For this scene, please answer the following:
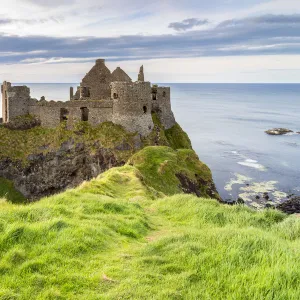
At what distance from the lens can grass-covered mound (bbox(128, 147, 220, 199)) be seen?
34.3 m

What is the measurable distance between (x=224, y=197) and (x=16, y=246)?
53.0 meters

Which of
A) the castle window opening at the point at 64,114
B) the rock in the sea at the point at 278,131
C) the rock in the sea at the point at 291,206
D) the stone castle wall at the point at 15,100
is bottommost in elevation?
the rock in the sea at the point at 291,206

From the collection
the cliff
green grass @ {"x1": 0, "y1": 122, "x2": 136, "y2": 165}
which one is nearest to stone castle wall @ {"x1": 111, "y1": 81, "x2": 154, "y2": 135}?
the cliff

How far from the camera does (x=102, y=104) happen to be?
49.1 meters

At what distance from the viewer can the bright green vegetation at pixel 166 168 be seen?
34.1 meters

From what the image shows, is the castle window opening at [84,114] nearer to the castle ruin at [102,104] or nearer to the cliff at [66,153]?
the castle ruin at [102,104]

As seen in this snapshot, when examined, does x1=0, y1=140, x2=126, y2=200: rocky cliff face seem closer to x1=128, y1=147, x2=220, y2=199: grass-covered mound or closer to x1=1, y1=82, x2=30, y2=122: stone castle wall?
x1=1, y1=82, x2=30, y2=122: stone castle wall

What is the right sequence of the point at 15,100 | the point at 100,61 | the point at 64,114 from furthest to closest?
the point at 100,61, the point at 15,100, the point at 64,114

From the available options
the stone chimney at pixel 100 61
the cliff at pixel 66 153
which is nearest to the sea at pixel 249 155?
the cliff at pixel 66 153

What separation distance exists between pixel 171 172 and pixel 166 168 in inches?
25.9

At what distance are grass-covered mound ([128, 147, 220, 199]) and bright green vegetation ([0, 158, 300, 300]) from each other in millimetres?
Result: 19615

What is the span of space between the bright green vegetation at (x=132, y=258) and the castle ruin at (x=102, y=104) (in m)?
35.0

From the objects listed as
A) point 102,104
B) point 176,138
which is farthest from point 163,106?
point 102,104

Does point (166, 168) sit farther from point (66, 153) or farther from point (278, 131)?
point (278, 131)
